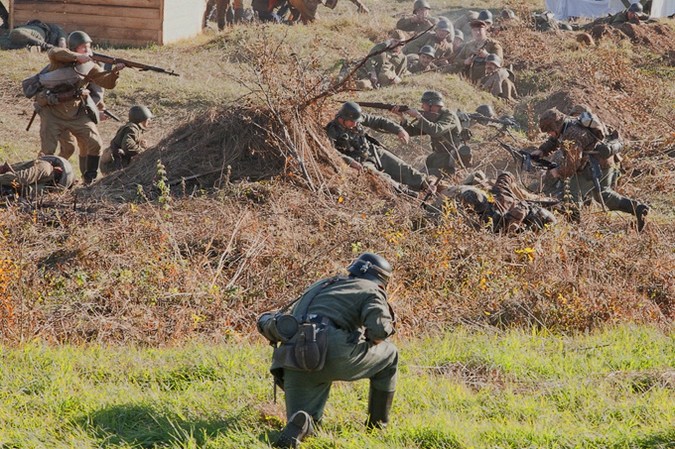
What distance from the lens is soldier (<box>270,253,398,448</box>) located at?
4.43 metres

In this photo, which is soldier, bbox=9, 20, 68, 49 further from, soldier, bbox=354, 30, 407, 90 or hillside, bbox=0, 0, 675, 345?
soldier, bbox=354, 30, 407, 90

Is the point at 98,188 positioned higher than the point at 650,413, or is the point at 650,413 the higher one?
the point at 650,413

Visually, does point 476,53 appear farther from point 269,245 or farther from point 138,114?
point 269,245

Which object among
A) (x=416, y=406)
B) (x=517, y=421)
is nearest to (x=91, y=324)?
(x=416, y=406)

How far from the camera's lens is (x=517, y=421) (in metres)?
4.87

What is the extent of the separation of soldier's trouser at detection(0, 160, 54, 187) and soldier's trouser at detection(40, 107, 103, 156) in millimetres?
1293

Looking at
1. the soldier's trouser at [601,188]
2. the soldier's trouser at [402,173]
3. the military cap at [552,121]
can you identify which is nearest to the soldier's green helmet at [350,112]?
the soldier's trouser at [402,173]

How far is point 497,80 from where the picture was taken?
684 inches

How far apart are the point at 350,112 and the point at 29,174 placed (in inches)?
155

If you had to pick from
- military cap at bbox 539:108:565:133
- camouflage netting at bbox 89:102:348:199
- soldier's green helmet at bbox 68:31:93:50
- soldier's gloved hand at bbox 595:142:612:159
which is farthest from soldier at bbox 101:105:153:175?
soldier's gloved hand at bbox 595:142:612:159

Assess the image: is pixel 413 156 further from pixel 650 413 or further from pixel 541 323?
pixel 650 413

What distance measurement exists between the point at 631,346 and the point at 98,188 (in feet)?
20.6

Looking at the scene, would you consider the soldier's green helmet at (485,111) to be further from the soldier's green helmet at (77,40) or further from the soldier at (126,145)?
the soldier's green helmet at (77,40)

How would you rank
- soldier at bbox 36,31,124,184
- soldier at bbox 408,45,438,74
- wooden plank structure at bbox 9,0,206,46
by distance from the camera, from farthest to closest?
soldier at bbox 408,45,438,74 → wooden plank structure at bbox 9,0,206,46 → soldier at bbox 36,31,124,184
